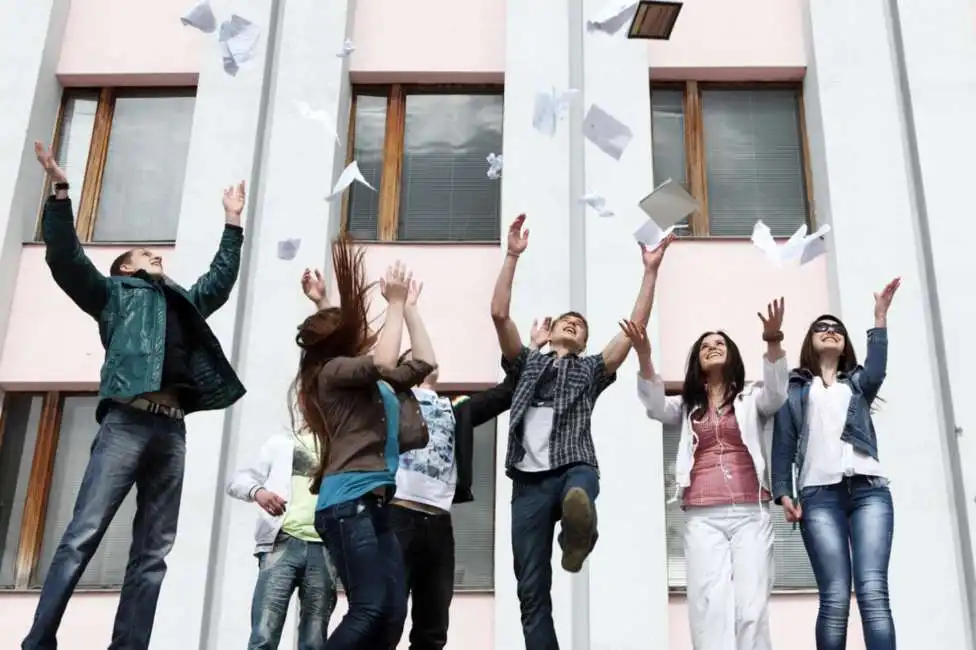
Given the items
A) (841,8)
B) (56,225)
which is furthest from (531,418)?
(841,8)

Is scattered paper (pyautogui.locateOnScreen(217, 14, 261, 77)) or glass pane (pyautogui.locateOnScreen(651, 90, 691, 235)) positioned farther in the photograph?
glass pane (pyautogui.locateOnScreen(651, 90, 691, 235))

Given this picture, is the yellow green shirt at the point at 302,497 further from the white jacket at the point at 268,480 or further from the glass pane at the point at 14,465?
the glass pane at the point at 14,465

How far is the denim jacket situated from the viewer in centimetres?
521

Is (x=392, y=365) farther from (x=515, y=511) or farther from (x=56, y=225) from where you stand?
(x=56, y=225)

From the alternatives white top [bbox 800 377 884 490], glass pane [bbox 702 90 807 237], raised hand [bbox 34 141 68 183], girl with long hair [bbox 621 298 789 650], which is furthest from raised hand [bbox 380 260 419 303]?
glass pane [bbox 702 90 807 237]

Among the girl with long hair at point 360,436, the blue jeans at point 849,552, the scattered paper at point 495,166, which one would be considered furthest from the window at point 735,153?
the girl with long hair at point 360,436

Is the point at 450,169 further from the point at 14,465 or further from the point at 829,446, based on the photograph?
the point at 829,446

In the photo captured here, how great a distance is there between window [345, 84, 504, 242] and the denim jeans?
332cm

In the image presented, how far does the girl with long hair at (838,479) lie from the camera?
16.3ft

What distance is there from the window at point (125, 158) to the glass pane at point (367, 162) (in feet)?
4.50

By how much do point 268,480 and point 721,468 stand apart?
2489mm

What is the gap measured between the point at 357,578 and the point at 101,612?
4.14 m

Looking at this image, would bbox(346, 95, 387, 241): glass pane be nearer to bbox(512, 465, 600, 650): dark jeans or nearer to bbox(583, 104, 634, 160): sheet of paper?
bbox(583, 104, 634, 160): sheet of paper

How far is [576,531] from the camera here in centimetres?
448
